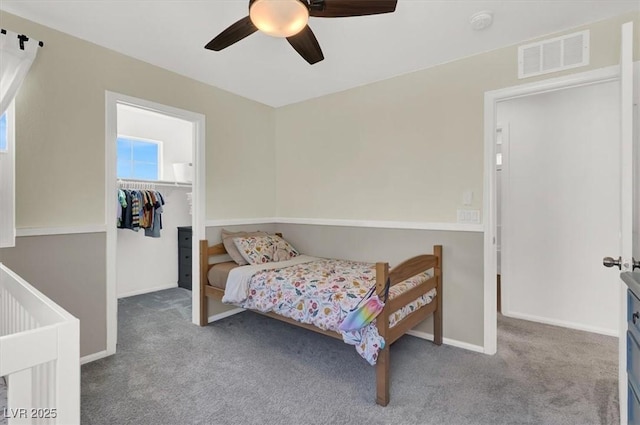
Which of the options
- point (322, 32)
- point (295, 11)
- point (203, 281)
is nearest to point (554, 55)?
point (322, 32)

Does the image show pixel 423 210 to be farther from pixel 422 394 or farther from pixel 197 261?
pixel 197 261

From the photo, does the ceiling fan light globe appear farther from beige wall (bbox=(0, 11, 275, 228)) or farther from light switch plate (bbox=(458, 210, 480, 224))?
light switch plate (bbox=(458, 210, 480, 224))

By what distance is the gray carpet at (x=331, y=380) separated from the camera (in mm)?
1847

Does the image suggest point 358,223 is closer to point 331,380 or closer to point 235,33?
point 331,380

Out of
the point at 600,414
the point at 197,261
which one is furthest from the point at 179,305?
the point at 600,414

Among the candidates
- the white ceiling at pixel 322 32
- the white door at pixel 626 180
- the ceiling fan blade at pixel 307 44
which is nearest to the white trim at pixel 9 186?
the white ceiling at pixel 322 32

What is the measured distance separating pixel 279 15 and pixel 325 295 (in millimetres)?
1694

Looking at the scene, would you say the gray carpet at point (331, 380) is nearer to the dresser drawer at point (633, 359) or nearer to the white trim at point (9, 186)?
the dresser drawer at point (633, 359)

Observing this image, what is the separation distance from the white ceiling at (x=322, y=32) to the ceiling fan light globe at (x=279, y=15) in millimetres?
620

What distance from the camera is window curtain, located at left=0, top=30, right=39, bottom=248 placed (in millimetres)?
1991

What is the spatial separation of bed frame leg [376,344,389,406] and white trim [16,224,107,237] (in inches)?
89.6

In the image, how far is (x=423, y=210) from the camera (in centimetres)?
295

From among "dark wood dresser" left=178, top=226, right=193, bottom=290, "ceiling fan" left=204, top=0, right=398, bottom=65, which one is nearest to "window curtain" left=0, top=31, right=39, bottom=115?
"ceiling fan" left=204, top=0, right=398, bottom=65

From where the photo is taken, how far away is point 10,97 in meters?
2.00
